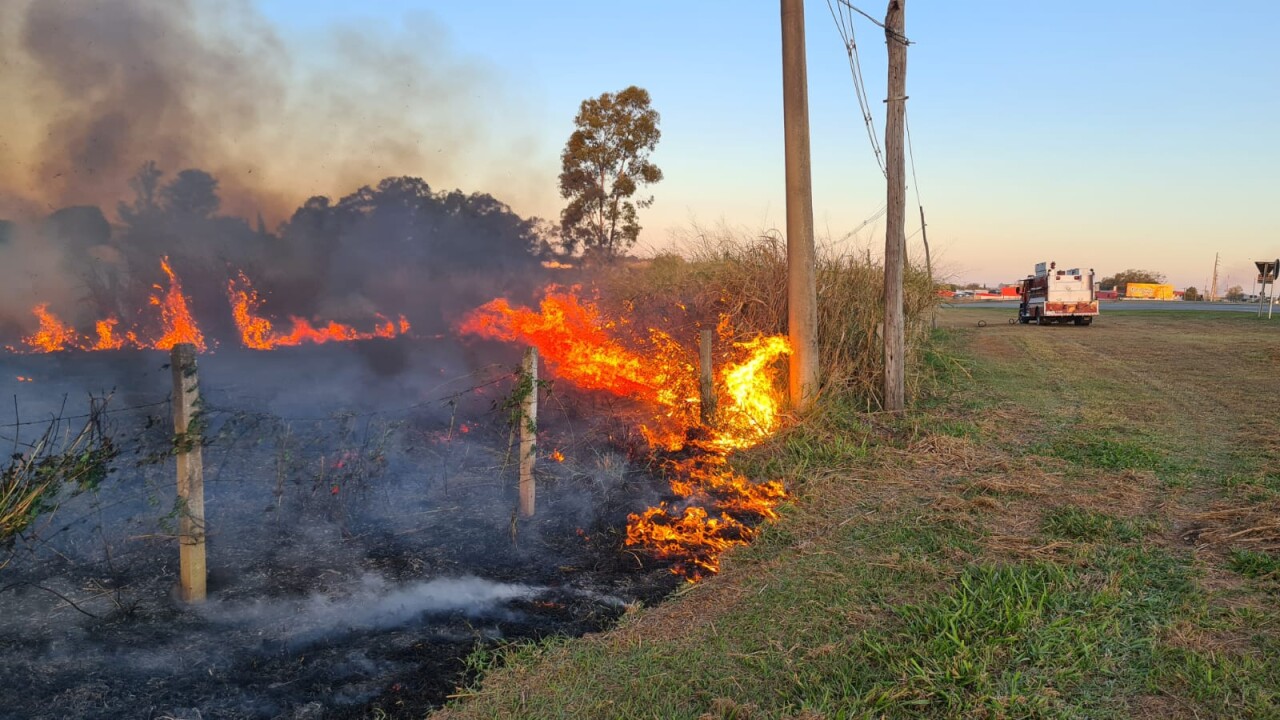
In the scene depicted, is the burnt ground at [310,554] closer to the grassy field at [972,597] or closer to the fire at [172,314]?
the fire at [172,314]

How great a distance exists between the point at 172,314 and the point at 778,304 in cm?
833

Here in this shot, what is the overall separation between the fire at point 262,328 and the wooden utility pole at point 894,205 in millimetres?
7304

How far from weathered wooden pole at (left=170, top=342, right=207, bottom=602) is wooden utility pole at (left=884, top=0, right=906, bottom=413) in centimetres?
815

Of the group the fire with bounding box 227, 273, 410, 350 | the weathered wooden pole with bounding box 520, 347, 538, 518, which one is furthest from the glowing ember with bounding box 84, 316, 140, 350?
the weathered wooden pole with bounding box 520, 347, 538, 518

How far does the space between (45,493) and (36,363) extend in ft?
17.1

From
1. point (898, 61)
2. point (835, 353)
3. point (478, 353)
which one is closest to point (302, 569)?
point (478, 353)

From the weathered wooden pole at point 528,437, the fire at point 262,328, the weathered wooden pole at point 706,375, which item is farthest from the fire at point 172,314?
the weathered wooden pole at point 706,375

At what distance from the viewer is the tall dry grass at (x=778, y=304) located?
10.2 metres

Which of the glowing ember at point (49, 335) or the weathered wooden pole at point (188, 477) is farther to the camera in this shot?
the glowing ember at point (49, 335)

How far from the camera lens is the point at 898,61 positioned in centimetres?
928

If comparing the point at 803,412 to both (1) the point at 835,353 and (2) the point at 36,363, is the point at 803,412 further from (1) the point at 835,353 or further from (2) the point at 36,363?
(2) the point at 36,363

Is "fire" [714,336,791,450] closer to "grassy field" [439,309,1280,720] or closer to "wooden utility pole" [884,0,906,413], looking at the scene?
"grassy field" [439,309,1280,720]

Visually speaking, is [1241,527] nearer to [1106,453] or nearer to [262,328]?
[1106,453]

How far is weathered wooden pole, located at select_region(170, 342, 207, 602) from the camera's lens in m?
4.62
